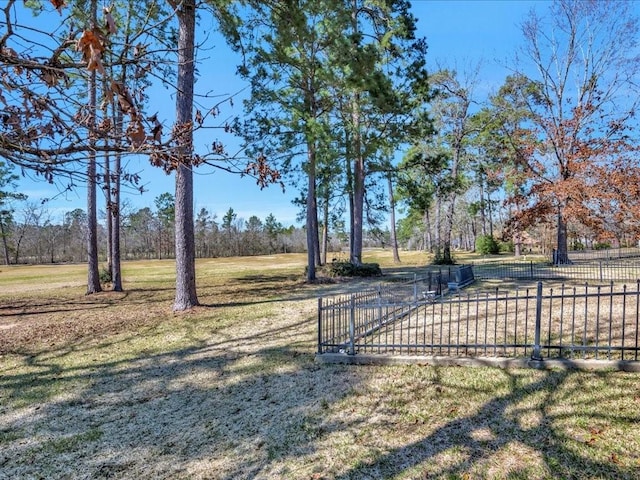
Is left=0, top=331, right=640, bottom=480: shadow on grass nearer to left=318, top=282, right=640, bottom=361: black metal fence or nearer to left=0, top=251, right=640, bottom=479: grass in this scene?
left=0, top=251, right=640, bottom=479: grass

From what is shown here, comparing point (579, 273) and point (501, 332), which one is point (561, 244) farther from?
point (501, 332)

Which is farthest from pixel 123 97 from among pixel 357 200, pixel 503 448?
pixel 357 200

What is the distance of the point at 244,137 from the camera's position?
15414mm

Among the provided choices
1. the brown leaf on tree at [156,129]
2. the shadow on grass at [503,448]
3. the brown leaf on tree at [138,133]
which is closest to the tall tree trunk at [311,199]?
the shadow on grass at [503,448]

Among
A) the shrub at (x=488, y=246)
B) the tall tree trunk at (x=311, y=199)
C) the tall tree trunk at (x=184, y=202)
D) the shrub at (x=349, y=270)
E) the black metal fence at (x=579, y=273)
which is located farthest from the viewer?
the shrub at (x=488, y=246)

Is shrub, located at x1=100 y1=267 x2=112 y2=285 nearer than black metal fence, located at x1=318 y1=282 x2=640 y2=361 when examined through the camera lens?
No

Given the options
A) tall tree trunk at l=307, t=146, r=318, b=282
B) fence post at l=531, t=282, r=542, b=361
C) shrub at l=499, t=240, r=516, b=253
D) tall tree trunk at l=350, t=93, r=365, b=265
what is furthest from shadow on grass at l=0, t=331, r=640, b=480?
shrub at l=499, t=240, r=516, b=253

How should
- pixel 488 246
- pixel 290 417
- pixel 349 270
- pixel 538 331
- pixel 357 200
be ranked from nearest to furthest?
1. pixel 290 417
2. pixel 538 331
3. pixel 349 270
4. pixel 357 200
5. pixel 488 246

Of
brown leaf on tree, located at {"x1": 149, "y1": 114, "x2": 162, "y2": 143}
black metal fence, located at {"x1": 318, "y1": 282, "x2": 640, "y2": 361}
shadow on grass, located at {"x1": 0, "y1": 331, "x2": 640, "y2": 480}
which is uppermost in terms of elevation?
brown leaf on tree, located at {"x1": 149, "y1": 114, "x2": 162, "y2": 143}

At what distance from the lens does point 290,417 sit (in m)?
4.36

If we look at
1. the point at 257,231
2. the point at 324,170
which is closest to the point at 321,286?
the point at 324,170

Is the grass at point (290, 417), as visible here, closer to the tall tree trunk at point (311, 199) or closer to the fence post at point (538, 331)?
the fence post at point (538, 331)

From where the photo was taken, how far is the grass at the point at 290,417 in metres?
3.40

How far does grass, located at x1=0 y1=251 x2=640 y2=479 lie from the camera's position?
134 inches
